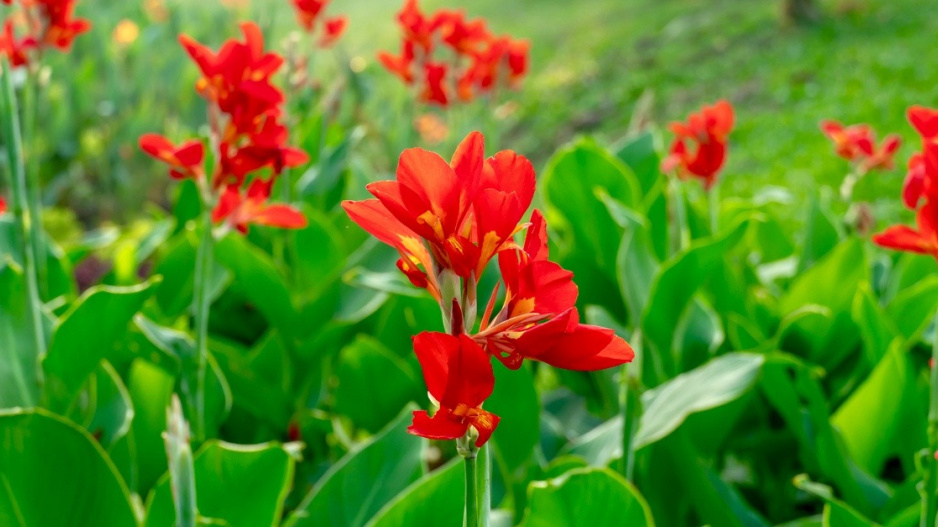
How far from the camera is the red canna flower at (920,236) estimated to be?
0.90 metres

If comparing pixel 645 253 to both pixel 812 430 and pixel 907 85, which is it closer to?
pixel 812 430

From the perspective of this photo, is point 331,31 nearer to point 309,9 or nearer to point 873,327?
point 309,9

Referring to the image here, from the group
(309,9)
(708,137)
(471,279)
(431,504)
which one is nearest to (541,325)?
(471,279)

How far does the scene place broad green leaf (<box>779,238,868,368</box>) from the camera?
157 centimetres

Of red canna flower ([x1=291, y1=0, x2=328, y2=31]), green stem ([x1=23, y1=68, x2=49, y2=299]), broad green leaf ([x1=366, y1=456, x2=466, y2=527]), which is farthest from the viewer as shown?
red canna flower ([x1=291, y1=0, x2=328, y2=31])

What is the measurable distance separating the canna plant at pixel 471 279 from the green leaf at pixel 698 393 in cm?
61

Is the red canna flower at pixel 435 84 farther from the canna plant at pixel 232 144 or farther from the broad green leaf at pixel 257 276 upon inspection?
the canna plant at pixel 232 144

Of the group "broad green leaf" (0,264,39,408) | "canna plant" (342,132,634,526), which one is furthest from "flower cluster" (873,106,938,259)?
"broad green leaf" (0,264,39,408)

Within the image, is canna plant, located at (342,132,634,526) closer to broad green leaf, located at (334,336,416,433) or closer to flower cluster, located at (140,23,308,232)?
flower cluster, located at (140,23,308,232)

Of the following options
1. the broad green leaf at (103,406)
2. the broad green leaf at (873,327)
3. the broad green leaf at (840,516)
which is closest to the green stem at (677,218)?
the broad green leaf at (873,327)

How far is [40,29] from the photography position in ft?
4.51

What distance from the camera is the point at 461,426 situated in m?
0.56

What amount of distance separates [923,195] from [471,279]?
2.03 ft

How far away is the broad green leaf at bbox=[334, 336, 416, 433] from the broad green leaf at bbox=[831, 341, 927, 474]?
2.36 feet
